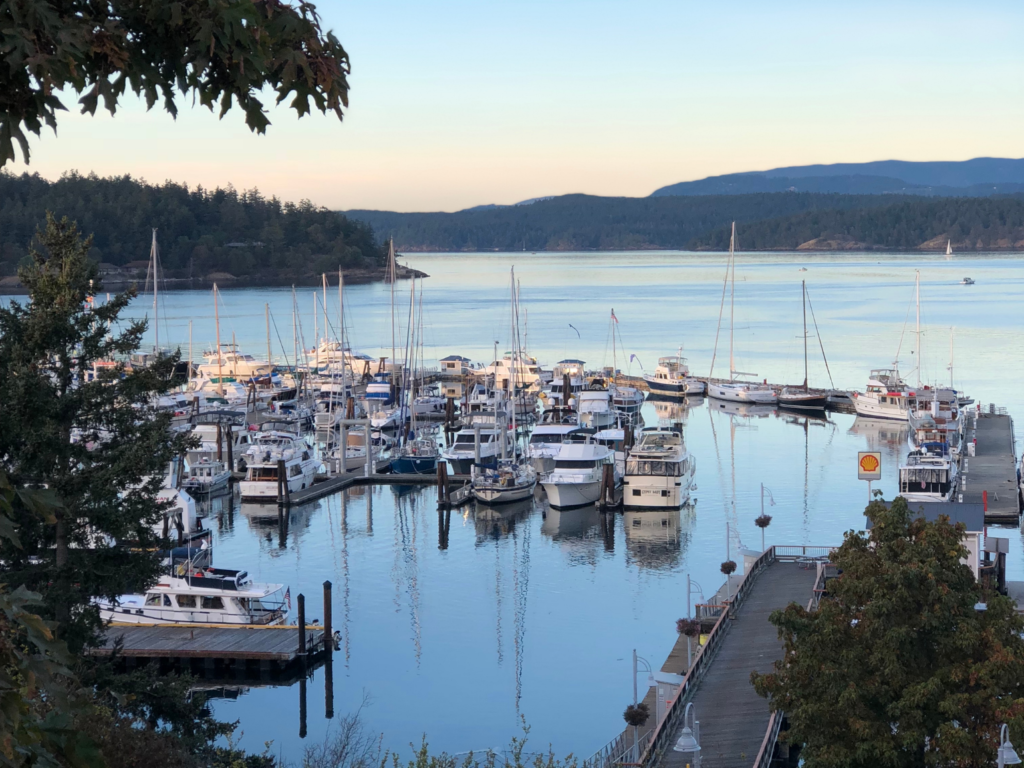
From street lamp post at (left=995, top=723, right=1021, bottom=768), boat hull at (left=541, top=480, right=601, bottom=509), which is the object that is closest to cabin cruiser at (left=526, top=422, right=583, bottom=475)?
boat hull at (left=541, top=480, right=601, bottom=509)

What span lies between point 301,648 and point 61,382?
8933mm

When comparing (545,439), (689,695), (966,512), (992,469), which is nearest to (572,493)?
(545,439)

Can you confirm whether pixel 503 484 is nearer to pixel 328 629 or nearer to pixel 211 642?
pixel 328 629

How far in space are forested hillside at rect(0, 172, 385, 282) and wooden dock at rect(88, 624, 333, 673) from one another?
13804cm

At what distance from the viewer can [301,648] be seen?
2330 cm

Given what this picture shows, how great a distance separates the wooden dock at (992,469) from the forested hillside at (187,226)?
424 ft

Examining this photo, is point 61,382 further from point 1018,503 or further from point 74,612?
point 1018,503

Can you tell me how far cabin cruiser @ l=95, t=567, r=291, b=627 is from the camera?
2448 cm

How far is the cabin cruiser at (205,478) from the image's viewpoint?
39594 millimetres

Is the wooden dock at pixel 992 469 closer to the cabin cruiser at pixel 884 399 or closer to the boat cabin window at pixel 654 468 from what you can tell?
the cabin cruiser at pixel 884 399

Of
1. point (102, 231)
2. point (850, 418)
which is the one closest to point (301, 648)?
point (850, 418)

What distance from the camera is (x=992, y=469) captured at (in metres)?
41.1

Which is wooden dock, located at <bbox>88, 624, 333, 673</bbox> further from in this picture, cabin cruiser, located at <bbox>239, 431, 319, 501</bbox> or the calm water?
cabin cruiser, located at <bbox>239, 431, 319, 501</bbox>

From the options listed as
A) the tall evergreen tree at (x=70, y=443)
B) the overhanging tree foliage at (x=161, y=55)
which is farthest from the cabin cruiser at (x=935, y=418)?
the overhanging tree foliage at (x=161, y=55)
